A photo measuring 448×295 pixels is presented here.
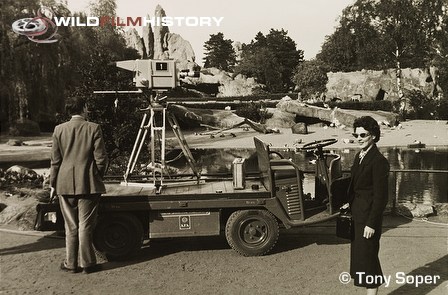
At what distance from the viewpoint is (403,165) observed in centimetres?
1616

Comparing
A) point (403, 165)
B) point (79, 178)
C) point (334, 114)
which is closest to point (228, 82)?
point (334, 114)

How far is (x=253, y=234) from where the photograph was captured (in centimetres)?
589

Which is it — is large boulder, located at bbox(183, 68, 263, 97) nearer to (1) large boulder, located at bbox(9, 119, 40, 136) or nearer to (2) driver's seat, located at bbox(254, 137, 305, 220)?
(1) large boulder, located at bbox(9, 119, 40, 136)

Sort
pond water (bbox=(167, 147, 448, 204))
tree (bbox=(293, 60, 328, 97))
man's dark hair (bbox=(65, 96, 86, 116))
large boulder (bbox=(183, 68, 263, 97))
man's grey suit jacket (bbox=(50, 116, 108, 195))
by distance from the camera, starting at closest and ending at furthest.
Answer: man's grey suit jacket (bbox=(50, 116, 108, 195)) → man's dark hair (bbox=(65, 96, 86, 116)) → pond water (bbox=(167, 147, 448, 204)) → tree (bbox=(293, 60, 328, 97)) → large boulder (bbox=(183, 68, 263, 97))

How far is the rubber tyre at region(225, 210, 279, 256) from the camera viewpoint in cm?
586

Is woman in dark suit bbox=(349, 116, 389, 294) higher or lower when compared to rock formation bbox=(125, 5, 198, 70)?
lower

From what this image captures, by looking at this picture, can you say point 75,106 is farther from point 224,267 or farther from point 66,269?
point 224,267

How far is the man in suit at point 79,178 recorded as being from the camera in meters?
5.27

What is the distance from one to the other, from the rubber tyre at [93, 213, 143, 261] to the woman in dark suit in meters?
2.58

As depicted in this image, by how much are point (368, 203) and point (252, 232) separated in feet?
6.31

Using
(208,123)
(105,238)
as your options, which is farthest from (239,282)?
(208,123)

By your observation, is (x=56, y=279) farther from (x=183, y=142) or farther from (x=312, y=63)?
(x=312, y=63)

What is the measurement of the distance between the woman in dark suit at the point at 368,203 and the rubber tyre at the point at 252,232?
5.37ft

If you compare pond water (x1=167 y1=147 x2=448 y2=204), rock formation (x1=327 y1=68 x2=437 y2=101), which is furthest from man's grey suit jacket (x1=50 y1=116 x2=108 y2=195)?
rock formation (x1=327 y1=68 x2=437 y2=101)
